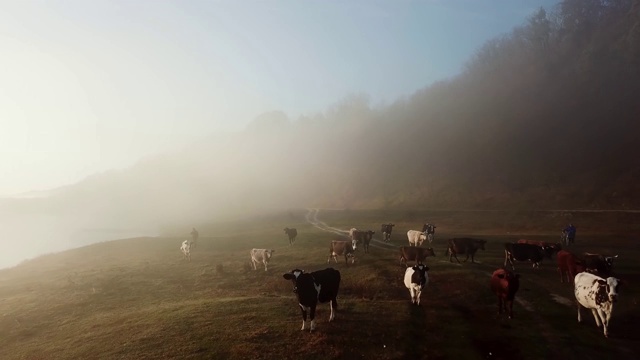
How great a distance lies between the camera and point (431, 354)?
52.7ft

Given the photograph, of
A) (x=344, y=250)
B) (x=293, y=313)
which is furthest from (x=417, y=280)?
(x=344, y=250)

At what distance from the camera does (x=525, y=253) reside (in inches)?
1208

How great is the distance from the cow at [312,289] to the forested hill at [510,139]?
6361cm

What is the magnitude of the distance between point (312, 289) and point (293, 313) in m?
3.38

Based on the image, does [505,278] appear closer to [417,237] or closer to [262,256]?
[417,237]

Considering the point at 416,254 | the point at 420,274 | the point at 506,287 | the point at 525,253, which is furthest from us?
the point at 416,254

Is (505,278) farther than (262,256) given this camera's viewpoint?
No

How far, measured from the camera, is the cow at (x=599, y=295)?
1700 cm

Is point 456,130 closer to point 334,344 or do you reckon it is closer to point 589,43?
point 589,43

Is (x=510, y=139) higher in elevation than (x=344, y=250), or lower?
higher

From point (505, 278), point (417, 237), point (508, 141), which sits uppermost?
point (508, 141)

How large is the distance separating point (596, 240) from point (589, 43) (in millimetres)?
106016

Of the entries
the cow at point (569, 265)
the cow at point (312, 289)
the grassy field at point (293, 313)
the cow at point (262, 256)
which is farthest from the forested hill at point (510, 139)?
the cow at point (312, 289)

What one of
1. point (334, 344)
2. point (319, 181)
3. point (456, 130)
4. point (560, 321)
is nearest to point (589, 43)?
point (456, 130)
